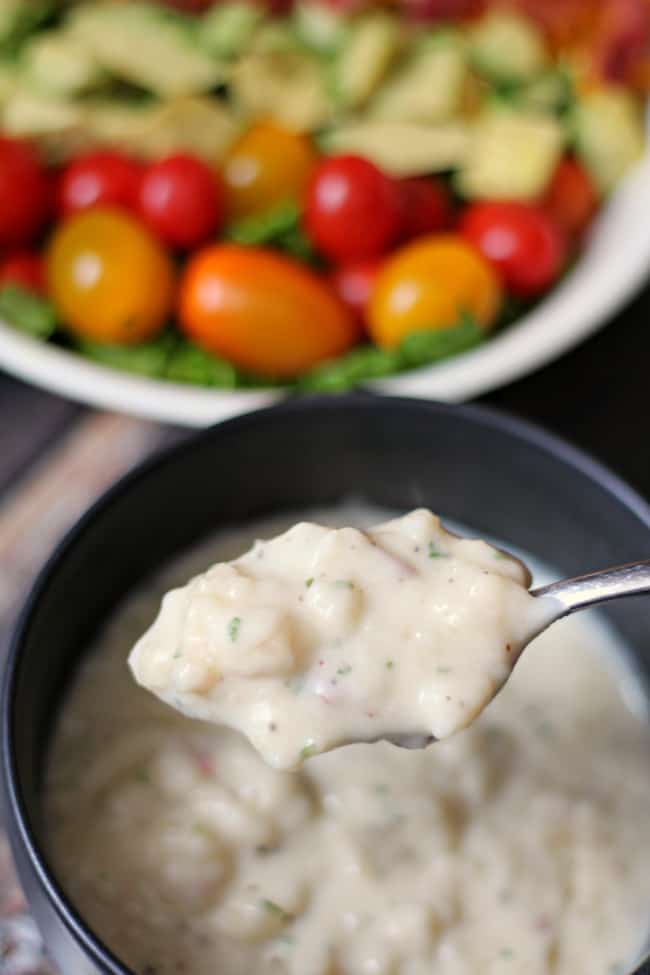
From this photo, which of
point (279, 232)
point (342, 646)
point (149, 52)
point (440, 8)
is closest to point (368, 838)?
point (342, 646)

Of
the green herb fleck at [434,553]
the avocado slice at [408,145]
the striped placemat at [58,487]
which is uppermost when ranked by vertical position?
the green herb fleck at [434,553]

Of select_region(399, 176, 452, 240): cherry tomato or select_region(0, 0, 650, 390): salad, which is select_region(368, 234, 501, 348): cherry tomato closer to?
select_region(0, 0, 650, 390): salad

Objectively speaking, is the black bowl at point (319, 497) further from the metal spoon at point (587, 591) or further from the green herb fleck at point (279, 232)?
the green herb fleck at point (279, 232)

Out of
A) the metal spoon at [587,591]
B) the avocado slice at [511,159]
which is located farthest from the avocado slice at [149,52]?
the metal spoon at [587,591]

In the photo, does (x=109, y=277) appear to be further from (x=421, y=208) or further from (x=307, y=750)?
(x=307, y=750)

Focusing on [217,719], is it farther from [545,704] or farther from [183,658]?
[545,704]
